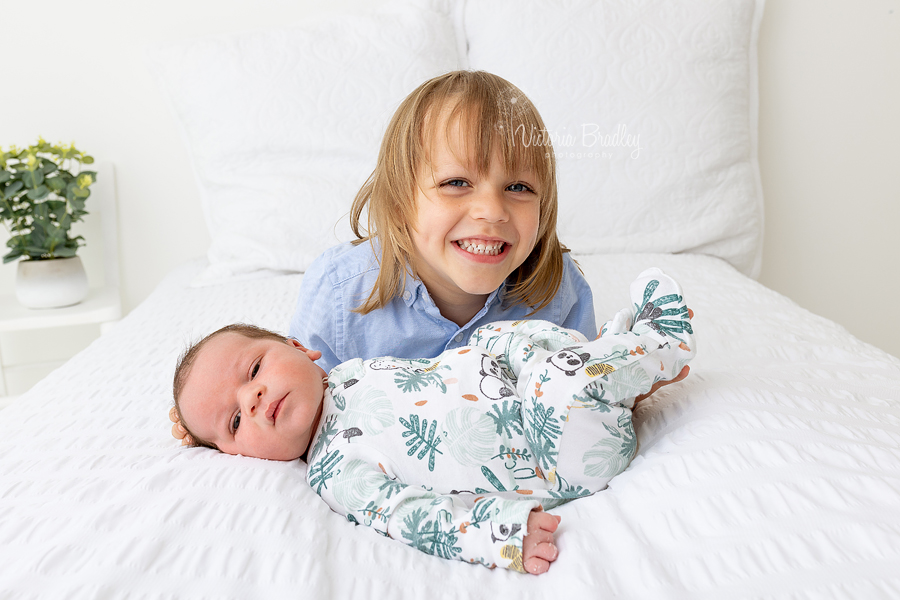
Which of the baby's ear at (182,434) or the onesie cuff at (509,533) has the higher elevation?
the onesie cuff at (509,533)

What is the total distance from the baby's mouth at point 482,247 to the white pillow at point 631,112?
0.69m

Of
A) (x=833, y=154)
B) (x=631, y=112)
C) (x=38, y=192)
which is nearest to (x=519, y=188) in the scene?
(x=631, y=112)

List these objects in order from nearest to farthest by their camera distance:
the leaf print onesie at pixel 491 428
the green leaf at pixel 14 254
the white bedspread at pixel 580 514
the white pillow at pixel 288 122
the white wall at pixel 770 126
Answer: the white bedspread at pixel 580 514, the leaf print onesie at pixel 491 428, the white pillow at pixel 288 122, the green leaf at pixel 14 254, the white wall at pixel 770 126

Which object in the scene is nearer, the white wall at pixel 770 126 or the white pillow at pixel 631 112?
the white pillow at pixel 631 112

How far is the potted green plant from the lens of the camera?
4.99 ft

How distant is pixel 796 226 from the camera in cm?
201

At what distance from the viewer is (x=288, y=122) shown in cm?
147

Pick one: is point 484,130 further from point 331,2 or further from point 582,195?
point 331,2

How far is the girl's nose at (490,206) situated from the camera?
814 mm

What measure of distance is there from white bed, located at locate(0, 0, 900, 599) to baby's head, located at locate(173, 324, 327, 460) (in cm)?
4

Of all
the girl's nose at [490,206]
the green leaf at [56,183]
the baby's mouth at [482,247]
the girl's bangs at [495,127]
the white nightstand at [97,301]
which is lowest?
the white nightstand at [97,301]

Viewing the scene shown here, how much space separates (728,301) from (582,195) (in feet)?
1.47

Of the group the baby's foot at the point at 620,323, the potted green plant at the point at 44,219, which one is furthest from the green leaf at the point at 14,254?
the baby's foot at the point at 620,323

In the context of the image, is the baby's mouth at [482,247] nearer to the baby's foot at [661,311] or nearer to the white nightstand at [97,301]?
the baby's foot at [661,311]
